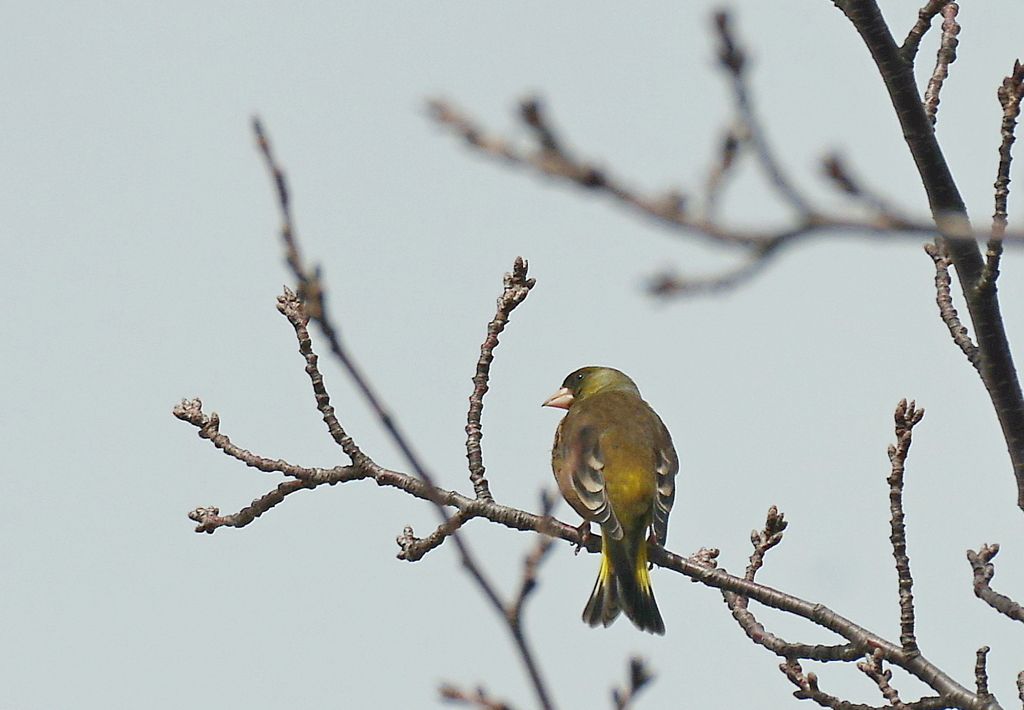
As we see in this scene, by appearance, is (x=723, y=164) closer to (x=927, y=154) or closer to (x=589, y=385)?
(x=927, y=154)

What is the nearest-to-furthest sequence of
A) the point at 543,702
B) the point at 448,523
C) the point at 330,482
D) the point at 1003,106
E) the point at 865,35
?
the point at 543,702
the point at 448,523
the point at 865,35
the point at 1003,106
the point at 330,482

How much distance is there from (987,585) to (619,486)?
2712 mm

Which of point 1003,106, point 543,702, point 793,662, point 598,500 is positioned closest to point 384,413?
point 543,702

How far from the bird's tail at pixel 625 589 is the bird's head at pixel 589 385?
3.34 m

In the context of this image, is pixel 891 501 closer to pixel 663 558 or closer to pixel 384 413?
pixel 663 558

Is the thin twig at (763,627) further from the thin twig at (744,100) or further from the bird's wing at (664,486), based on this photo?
the thin twig at (744,100)

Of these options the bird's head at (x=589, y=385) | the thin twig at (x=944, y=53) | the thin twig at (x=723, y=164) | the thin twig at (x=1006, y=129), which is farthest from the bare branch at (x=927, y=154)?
the bird's head at (x=589, y=385)

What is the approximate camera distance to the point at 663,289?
8.15 feet

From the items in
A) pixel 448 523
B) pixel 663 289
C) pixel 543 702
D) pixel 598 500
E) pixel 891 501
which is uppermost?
pixel 598 500

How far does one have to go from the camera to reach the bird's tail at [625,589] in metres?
6.77

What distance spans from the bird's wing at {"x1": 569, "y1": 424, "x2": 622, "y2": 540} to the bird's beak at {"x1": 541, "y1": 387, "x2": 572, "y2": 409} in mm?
2128

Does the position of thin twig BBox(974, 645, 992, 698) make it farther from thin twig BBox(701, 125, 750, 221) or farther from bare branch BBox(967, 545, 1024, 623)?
thin twig BBox(701, 125, 750, 221)

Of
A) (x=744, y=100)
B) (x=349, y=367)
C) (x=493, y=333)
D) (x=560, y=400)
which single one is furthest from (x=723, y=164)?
(x=560, y=400)

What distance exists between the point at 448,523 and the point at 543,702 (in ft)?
1.20
